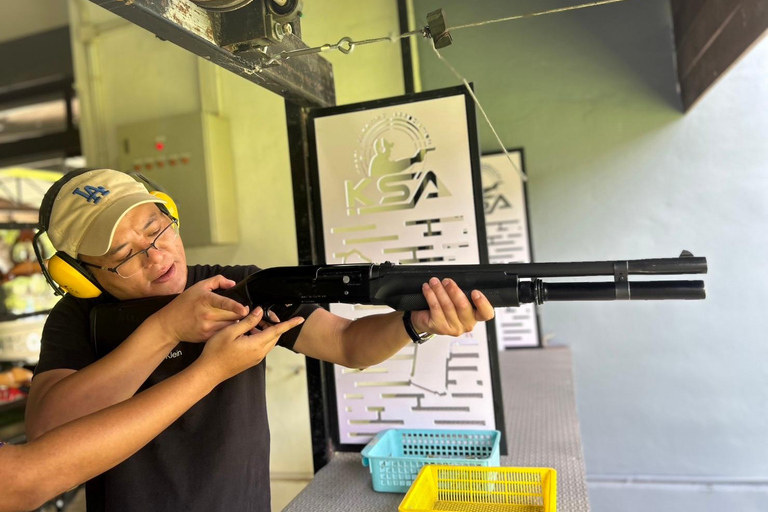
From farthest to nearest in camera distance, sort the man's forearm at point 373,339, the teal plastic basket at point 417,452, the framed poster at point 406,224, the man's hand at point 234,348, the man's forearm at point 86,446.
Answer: the framed poster at point 406,224
the teal plastic basket at point 417,452
the man's forearm at point 373,339
the man's hand at point 234,348
the man's forearm at point 86,446

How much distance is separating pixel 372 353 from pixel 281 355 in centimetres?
186

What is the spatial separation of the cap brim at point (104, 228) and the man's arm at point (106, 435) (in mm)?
297

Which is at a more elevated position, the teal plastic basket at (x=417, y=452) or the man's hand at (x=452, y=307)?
the man's hand at (x=452, y=307)

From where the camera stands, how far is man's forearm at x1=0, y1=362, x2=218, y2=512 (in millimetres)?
705

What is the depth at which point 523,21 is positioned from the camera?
287cm

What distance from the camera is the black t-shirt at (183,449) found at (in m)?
1.09

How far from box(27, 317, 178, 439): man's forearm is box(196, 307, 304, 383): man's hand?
0.17 meters

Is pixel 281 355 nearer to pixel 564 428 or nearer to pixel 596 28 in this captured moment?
pixel 564 428

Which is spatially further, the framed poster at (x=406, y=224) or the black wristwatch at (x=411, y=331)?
the framed poster at (x=406, y=224)

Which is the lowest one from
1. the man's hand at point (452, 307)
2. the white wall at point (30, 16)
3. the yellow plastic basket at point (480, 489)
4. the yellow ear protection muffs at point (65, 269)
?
the yellow plastic basket at point (480, 489)

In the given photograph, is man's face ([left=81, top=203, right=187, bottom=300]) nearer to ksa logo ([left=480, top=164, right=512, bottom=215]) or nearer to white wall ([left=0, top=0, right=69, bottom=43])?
ksa logo ([left=480, top=164, right=512, bottom=215])

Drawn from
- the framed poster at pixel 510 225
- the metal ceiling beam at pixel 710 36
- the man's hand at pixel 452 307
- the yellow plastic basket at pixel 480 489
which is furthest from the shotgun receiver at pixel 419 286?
the framed poster at pixel 510 225

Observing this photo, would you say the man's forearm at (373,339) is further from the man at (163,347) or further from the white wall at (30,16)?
the white wall at (30,16)

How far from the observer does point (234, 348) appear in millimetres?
923
